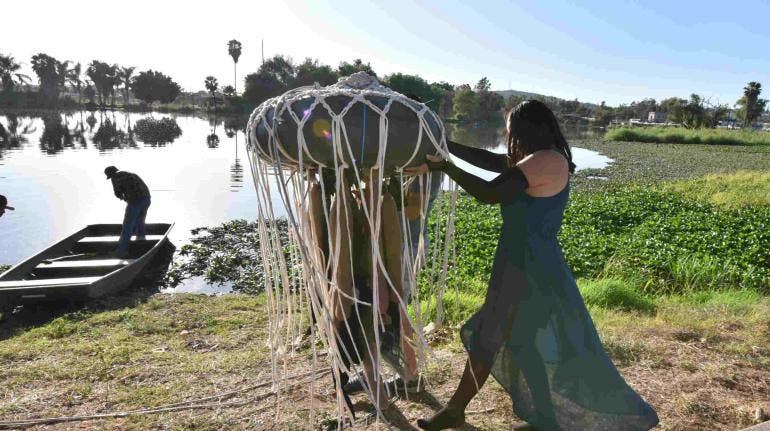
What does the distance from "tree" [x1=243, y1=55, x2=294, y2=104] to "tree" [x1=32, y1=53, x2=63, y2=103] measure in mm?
25605


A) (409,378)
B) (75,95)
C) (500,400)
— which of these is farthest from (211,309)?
(75,95)

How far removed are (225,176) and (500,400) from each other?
15.8 metres

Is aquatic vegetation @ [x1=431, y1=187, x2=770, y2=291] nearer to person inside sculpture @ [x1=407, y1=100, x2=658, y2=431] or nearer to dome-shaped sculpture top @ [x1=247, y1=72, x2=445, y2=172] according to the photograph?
person inside sculpture @ [x1=407, y1=100, x2=658, y2=431]

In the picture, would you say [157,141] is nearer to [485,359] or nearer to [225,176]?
[225,176]

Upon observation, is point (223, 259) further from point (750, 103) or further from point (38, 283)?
point (750, 103)

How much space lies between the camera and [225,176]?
1702 cm

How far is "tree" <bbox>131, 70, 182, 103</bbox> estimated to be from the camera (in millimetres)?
61844

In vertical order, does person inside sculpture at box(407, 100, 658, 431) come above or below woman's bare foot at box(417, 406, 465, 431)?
above

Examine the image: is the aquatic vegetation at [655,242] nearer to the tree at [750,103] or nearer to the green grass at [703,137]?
the green grass at [703,137]

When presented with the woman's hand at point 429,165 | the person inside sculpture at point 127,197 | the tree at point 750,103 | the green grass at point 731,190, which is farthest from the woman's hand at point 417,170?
the tree at point 750,103

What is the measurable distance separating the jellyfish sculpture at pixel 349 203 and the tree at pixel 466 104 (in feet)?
182

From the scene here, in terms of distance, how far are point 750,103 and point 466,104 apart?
26.3 meters

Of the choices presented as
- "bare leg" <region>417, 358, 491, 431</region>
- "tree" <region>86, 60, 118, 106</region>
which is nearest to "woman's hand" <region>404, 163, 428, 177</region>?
"bare leg" <region>417, 358, 491, 431</region>

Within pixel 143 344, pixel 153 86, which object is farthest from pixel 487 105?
pixel 143 344
